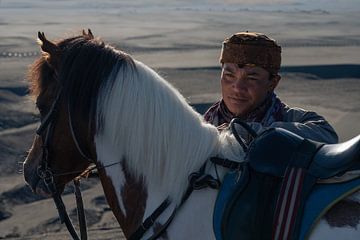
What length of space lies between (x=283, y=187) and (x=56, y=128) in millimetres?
981

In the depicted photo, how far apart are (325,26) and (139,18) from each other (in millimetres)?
10421

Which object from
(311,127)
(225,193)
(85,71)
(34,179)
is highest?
(85,71)

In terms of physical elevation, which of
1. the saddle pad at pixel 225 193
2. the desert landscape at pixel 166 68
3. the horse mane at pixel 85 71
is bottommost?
the desert landscape at pixel 166 68

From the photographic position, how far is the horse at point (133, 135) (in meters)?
2.25

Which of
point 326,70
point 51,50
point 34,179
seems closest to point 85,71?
point 51,50

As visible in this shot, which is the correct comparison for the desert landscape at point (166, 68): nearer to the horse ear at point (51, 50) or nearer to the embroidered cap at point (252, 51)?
the horse ear at point (51, 50)

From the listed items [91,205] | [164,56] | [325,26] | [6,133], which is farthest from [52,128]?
[325,26]

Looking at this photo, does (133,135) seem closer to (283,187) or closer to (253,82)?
(283,187)

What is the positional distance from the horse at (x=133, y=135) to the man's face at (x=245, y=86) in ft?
1.54

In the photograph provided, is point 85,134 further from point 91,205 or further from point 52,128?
point 91,205

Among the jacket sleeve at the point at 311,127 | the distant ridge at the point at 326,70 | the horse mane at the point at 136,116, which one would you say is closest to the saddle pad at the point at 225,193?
the horse mane at the point at 136,116

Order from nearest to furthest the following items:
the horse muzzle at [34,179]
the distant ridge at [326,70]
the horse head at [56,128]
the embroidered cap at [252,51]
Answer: the horse head at [56,128] < the horse muzzle at [34,179] < the embroidered cap at [252,51] < the distant ridge at [326,70]

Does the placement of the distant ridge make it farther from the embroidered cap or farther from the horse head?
the horse head

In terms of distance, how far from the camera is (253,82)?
2.76 meters
